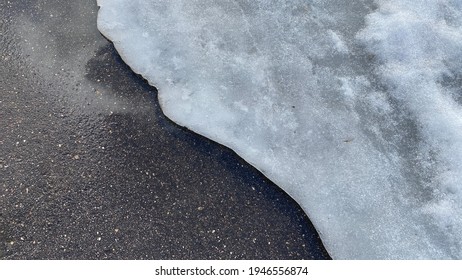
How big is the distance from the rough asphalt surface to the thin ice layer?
13 cm

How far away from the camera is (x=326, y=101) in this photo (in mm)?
2338

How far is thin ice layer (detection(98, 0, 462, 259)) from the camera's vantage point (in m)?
2.08

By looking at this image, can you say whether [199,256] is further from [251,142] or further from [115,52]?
[115,52]

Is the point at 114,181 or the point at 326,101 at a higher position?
the point at 326,101

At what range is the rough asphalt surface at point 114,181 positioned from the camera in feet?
6.75

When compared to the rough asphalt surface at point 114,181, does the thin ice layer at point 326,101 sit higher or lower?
higher

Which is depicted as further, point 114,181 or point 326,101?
point 326,101

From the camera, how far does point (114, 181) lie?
7.13 feet

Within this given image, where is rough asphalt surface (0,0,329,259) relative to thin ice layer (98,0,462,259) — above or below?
below

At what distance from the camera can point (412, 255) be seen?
6.58 feet

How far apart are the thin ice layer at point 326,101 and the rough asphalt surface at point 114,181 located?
0.42ft

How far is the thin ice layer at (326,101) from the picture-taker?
6.82 feet

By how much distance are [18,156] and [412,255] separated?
2124 mm

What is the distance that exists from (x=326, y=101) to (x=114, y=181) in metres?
1.27
